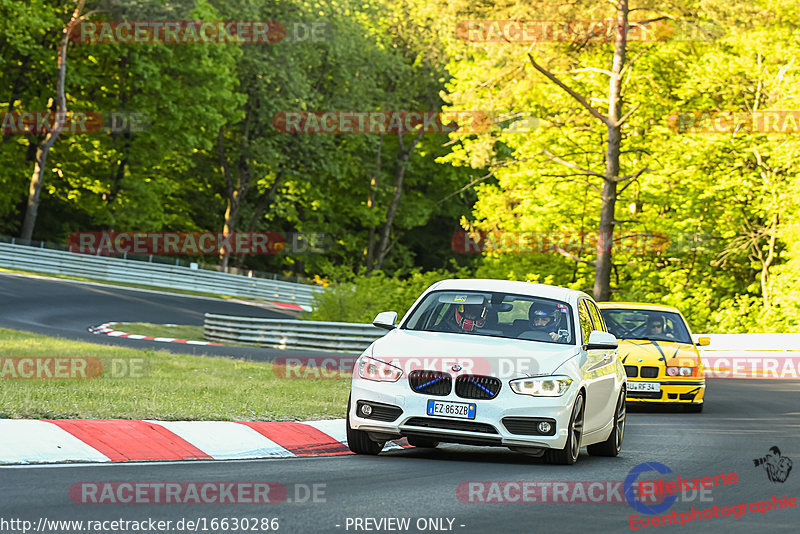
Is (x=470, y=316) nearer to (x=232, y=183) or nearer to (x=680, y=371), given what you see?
(x=680, y=371)

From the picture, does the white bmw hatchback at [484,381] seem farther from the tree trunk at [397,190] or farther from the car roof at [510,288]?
the tree trunk at [397,190]

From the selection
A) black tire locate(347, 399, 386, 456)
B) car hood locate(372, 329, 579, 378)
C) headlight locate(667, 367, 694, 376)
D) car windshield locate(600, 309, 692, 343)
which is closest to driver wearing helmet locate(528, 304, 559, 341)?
car hood locate(372, 329, 579, 378)

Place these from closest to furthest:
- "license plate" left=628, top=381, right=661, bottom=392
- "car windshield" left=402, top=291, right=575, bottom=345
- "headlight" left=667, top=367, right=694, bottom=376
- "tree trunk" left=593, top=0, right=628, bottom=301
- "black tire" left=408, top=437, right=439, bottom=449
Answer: "car windshield" left=402, top=291, right=575, bottom=345 → "black tire" left=408, top=437, right=439, bottom=449 → "license plate" left=628, top=381, right=661, bottom=392 → "headlight" left=667, top=367, right=694, bottom=376 → "tree trunk" left=593, top=0, right=628, bottom=301

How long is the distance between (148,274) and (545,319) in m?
40.7

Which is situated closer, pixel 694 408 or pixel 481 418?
pixel 481 418

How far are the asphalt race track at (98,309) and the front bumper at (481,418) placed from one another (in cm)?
1436

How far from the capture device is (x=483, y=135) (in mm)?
39469

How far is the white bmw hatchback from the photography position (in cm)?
1039

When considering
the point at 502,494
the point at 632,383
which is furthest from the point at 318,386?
the point at 502,494

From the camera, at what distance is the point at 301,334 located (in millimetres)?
30109

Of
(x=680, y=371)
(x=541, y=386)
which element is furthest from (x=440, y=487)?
(x=680, y=371)

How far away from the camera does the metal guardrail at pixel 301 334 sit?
2961 centimetres

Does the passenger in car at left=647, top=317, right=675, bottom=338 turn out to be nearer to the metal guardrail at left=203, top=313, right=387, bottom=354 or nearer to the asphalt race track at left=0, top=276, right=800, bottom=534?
the asphalt race track at left=0, top=276, right=800, bottom=534

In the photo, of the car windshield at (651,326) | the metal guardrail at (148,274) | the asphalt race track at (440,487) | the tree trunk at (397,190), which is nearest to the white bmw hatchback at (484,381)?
the asphalt race track at (440,487)
